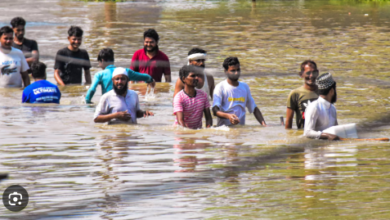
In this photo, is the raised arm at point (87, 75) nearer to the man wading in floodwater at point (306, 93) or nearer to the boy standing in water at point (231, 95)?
the boy standing in water at point (231, 95)

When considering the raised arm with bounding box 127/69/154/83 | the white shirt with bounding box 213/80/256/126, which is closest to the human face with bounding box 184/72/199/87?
the white shirt with bounding box 213/80/256/126

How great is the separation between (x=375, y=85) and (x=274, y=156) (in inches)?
284

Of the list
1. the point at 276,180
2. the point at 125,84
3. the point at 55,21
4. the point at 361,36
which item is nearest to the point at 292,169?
the point at 276,180

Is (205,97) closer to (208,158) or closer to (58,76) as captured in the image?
(208,158)

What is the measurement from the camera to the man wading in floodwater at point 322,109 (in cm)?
721

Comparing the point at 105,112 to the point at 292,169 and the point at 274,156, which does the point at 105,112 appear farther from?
the point at 292,169

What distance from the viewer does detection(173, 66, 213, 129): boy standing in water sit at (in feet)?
26.8

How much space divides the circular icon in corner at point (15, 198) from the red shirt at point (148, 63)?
6.47m

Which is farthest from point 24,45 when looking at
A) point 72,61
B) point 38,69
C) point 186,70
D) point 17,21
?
point 186,70

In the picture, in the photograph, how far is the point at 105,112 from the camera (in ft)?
28.1

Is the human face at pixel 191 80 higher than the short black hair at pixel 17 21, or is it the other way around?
the short black hair at pixel 17 21

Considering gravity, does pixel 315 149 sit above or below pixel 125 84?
below

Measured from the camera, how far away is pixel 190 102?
8250 millimetres

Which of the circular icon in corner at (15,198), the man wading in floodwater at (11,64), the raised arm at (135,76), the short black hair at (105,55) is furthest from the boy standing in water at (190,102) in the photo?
the man wading in floodwater at (11,64)
